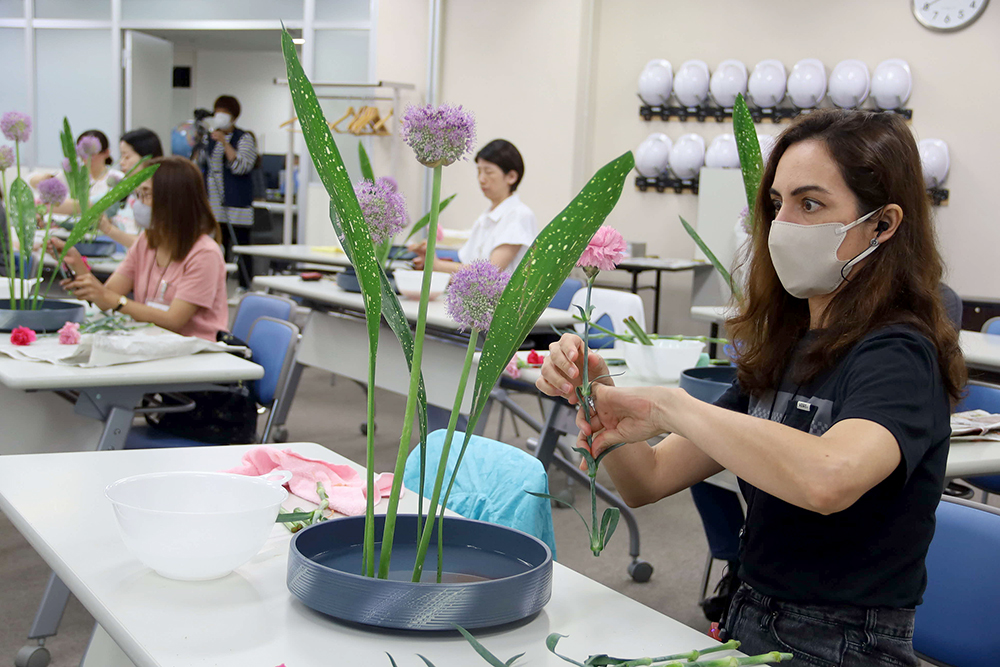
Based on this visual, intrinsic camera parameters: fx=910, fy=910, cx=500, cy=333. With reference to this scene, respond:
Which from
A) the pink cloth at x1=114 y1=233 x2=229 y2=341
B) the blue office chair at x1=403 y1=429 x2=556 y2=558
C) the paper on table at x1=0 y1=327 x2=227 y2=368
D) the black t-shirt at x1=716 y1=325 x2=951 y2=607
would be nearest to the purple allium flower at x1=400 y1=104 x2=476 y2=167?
the black t-shirt at x1=716 y1=325 x2=951 y2=607

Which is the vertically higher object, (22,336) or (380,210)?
(380,210)

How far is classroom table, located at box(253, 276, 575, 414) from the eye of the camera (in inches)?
121

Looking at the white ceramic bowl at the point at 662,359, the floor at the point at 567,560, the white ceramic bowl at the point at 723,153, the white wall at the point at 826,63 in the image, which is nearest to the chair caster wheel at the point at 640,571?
the floor at the point at 567,560

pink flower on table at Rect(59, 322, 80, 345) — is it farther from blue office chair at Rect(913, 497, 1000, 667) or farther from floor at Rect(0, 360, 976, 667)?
blue office chair at Rect(913, 497, 1000, 667)

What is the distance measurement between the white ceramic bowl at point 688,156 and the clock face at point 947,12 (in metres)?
1.52

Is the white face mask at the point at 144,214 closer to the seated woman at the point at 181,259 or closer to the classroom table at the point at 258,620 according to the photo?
the seated woman at the point at 181,259

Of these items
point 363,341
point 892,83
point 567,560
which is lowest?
point 567,560

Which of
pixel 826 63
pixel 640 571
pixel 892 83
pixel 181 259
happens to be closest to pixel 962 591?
pixel 640 571

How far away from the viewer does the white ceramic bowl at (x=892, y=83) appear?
555 cm

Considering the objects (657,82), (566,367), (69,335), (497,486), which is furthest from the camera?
(657,82)

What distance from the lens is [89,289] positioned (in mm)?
2557

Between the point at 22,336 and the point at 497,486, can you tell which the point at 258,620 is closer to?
the point at 497,486

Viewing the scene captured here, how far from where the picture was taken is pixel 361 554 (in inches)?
38.6

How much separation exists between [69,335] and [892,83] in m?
4.98
